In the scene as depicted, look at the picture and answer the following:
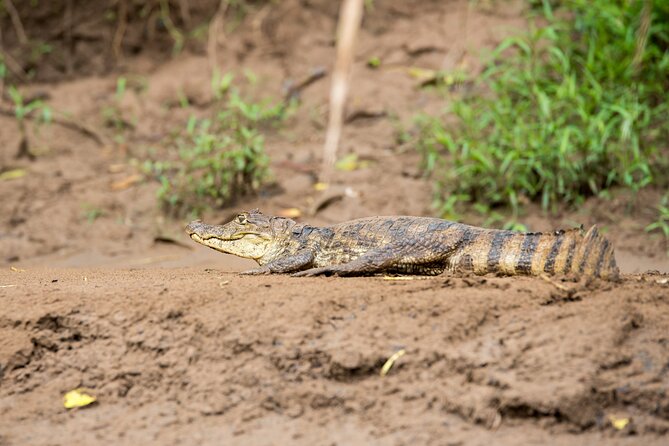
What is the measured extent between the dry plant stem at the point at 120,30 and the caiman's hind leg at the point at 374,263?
22.4 feet

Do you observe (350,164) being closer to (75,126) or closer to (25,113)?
(75,126)

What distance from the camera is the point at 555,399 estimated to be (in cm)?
371

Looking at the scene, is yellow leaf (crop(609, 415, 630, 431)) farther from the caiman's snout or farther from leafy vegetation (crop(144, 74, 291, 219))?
leafy vegetation (crop(144, 74, 291, 219))

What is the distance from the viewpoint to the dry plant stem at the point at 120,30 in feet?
35.8

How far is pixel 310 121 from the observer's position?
33.0 feet

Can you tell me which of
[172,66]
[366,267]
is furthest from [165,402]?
[172,66]

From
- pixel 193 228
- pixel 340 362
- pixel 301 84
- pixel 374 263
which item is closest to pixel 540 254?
pixel 374 263

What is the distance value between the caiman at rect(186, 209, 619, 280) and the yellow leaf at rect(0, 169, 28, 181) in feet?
14.3

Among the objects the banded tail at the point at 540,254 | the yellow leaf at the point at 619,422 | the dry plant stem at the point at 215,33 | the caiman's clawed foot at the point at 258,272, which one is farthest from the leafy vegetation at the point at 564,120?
the yellow leaf at the point at 619,422

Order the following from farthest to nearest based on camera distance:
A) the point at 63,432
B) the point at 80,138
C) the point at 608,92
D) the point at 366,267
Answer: the point at 80,138
the point at 608,92
the point at 366,267
the point at 63,432

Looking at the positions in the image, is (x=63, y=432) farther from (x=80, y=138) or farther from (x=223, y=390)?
(x=80, y=138)

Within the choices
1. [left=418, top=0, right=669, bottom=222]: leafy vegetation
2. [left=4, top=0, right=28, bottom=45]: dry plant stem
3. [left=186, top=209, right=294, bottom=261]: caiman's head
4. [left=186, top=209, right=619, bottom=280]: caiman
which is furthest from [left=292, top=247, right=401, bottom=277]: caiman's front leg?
[left=4, top=0, right=28, bottom=45]: dry plant stem

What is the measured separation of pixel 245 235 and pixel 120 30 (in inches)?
244

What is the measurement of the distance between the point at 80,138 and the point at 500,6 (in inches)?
213
